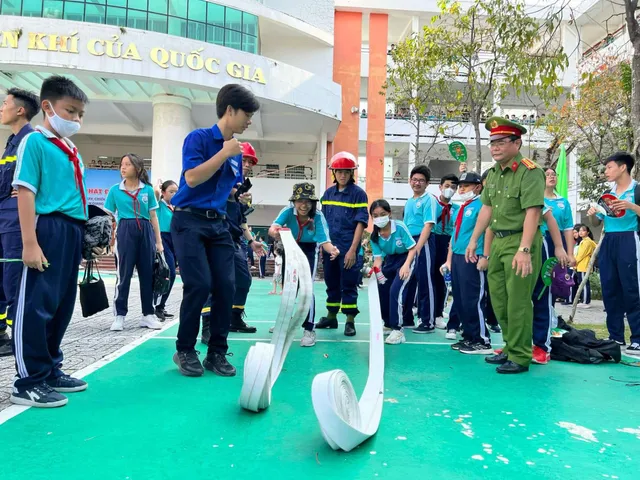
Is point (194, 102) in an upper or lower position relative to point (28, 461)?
upper

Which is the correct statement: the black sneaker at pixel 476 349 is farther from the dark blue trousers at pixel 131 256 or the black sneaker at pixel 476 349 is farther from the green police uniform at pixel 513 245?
Result: the dark blue trousers at pixel 131 256

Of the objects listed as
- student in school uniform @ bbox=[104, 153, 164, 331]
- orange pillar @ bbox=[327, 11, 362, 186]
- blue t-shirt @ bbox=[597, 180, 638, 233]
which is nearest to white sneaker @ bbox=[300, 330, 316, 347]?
student in school uniform @ bbox=[104, 153, 164, 331]

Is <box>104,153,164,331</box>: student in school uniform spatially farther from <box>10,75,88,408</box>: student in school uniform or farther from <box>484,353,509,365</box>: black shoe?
<box>484,353,509,365</box>: black shoe

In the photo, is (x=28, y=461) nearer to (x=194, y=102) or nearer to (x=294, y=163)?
(x=194, y=102)

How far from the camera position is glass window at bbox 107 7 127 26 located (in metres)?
17.7

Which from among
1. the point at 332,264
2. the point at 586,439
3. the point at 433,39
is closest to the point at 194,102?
the point at 433,39

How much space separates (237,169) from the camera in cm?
359

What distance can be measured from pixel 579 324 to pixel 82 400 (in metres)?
6.87

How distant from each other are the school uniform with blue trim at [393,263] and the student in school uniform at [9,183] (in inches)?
127

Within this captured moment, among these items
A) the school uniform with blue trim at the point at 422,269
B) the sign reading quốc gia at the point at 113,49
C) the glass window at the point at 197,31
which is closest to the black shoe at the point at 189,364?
the school uniform with blue trim at the point at 422,269

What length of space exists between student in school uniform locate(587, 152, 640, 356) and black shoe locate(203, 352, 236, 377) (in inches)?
147

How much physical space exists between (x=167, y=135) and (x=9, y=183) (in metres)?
16.1

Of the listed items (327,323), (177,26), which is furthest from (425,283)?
(177,26)

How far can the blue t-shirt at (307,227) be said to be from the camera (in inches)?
197
